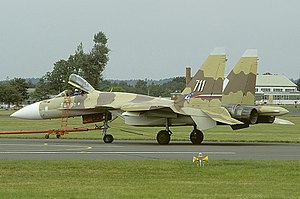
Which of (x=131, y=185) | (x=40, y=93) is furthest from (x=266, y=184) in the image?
(x=40, y=93)

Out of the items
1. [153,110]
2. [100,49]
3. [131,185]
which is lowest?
[131,185]

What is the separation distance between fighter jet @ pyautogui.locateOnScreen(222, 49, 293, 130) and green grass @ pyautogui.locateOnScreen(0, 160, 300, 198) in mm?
10967

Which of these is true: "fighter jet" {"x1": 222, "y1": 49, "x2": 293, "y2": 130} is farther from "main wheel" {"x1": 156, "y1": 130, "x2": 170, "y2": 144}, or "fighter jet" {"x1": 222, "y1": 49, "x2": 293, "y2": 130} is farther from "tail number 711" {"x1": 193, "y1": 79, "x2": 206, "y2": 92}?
"main wheel" {"x1": 156, "y1": 130, "x2": 170, "y2": 144}

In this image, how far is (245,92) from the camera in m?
32.4

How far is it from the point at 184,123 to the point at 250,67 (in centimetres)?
411

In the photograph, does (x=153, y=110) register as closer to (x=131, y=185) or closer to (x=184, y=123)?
(x=184, y=123)

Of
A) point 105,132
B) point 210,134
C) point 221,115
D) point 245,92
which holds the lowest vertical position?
point 210,134

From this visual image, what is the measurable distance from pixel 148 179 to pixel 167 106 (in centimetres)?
1468

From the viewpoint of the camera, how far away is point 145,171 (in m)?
18.4

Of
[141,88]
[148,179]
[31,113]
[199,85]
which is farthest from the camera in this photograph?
[141,88]

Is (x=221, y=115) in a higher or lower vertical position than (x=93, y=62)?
lower

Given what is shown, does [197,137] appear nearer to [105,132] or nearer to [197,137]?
[197,137]

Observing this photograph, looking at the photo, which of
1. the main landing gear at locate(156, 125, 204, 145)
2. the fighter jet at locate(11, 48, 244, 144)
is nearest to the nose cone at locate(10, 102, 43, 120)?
the fighter jet at locate(11, 48, 244, 144)

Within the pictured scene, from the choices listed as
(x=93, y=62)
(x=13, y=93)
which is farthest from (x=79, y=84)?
(x=13, y=93)
